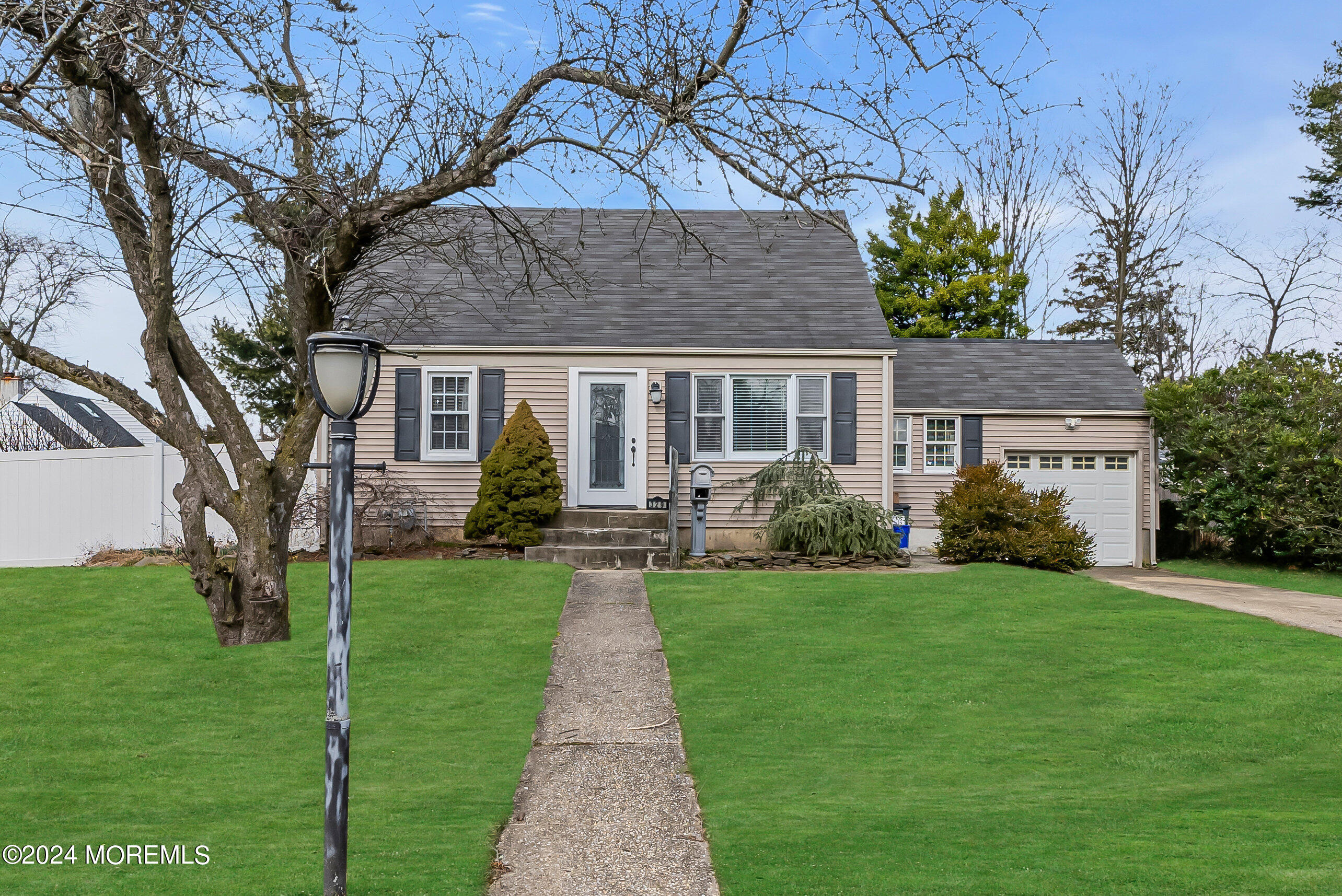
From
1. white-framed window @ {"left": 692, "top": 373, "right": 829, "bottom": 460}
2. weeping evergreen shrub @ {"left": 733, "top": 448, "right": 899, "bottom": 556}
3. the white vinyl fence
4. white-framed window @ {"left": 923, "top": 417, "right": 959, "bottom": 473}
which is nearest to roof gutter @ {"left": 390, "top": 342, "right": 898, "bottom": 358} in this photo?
white-framed window @ {"left": 692, "top": 373, "right": 829, "bottom": 460}

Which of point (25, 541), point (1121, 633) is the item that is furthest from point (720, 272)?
point (25, 541)

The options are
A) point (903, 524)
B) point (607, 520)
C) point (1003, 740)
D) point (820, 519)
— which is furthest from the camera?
point (903, 524)

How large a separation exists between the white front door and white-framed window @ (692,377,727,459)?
0.89m

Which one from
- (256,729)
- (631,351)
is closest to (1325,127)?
(631,351)

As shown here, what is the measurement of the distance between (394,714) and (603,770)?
Result: 198 cm

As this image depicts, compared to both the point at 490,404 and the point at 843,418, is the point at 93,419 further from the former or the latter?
the point at 843,418

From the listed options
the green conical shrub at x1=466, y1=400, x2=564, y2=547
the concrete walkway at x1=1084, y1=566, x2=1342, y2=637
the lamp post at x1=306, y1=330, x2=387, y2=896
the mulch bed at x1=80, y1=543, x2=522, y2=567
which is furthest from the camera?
the green conical shrub at x1=466, y1=400, x2=564, y2=547

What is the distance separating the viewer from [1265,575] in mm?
16734

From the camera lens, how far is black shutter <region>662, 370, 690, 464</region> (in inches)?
624

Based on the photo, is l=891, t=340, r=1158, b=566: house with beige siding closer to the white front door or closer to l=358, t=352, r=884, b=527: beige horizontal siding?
l=358, t=352, r=884, b=527: beige horizontal siding

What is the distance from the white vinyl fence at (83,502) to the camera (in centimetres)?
1414

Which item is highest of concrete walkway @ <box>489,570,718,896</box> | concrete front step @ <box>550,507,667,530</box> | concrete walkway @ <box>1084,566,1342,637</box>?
concrete front step @ <box>550,507,667,530</box>

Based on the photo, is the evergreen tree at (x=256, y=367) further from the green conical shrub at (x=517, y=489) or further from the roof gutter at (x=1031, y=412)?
the roof gutter at (x=1031, y=412)

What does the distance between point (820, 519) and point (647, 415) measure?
3.33 metres
